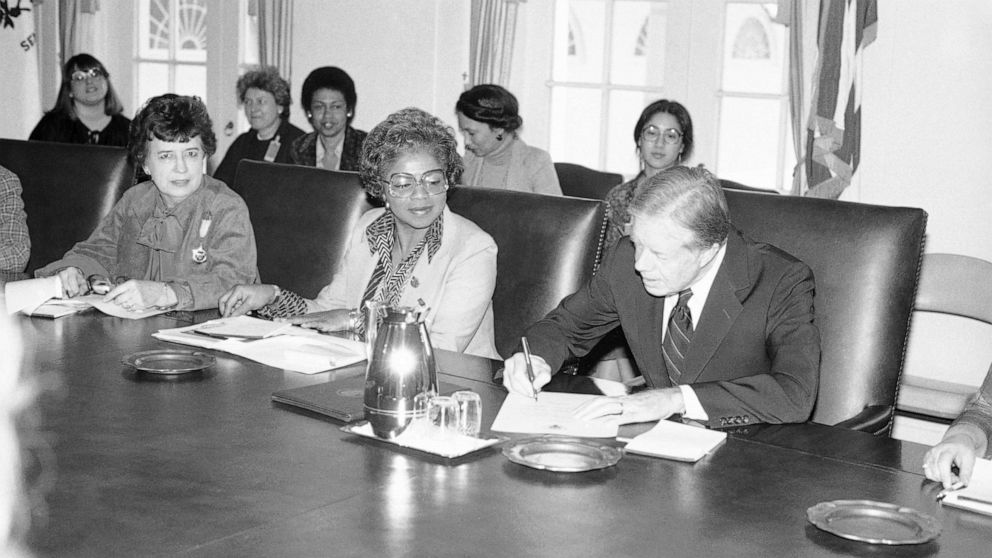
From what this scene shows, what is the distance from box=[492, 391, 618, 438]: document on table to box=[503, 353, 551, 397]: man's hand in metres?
0.01

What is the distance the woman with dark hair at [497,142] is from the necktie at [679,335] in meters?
2.52

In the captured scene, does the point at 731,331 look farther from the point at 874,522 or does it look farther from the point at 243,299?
the point at 243,299

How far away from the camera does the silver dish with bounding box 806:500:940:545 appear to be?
141 cm

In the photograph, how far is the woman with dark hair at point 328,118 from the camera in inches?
212

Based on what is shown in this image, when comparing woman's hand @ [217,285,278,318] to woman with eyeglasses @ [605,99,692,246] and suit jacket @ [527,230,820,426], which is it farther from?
woman with eyeglasses @ [605,99,692,246]

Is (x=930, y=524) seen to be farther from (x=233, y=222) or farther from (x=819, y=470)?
(x=233, y=222)

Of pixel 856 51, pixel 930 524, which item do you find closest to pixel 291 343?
pixel 930 524

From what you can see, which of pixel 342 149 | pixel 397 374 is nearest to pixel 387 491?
pixel 397 374

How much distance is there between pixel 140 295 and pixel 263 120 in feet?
10.1

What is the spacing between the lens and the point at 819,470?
1688mm

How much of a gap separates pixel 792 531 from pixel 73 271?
2054 mm

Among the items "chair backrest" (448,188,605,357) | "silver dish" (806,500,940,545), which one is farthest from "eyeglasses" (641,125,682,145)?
"silver dish" (806,500,940,545)

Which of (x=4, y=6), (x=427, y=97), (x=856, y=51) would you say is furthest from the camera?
(x=4, y=6)

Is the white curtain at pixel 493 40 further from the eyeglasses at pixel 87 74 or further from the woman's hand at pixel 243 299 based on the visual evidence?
the woman's hand at pixel 243 299
